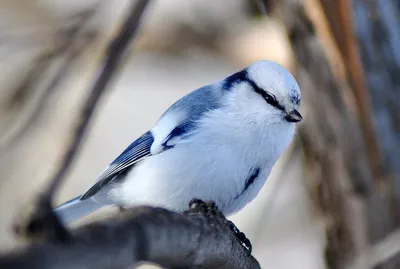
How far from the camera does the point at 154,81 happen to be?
3.41 m

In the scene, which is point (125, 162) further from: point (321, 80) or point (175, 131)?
point (321, 80)

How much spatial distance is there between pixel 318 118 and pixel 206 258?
3.72 ft

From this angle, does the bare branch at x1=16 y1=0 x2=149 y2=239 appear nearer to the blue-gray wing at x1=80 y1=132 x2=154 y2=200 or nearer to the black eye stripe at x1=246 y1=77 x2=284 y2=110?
the black eye stripe at x1=246 y1=77 x2=284 y2=110

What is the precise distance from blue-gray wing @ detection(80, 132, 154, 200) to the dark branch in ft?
1.61

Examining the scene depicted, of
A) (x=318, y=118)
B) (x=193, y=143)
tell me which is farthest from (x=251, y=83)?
(x=318, y=118)

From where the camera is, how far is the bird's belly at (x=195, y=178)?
1.57 metres

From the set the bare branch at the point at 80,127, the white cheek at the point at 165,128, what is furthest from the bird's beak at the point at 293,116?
the bare branch at the point at 80,127

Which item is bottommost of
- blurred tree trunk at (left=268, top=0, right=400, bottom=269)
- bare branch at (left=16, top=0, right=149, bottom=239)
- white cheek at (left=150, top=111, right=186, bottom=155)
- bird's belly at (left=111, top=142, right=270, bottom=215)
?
blurred tree trunk at (left=268, top=0, right=400, bottom=269)

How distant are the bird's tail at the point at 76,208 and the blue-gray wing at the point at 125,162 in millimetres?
33

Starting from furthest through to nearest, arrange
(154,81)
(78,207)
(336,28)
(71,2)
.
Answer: (154,81)
(71,2)
(336,28)
(78,207)

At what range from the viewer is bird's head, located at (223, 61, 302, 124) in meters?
1.59

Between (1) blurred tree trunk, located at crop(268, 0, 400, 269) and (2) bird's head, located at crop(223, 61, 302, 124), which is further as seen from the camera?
(1) blurred tree trunk, located at crop(268, 0, 400, 269)

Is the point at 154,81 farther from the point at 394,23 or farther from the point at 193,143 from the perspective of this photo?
→ the point at 193,143

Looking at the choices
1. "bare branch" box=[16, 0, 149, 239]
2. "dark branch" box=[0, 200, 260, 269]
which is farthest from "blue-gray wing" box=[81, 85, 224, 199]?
"bare branch" box=[16, 0, 149, 239]
